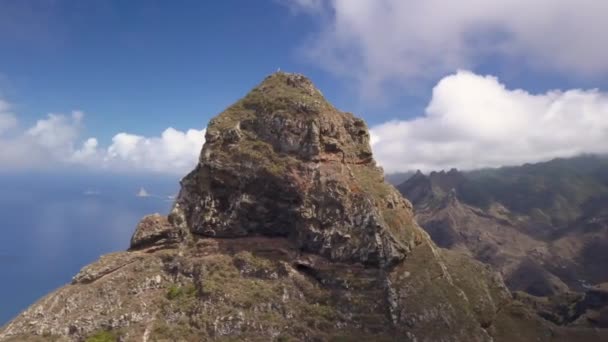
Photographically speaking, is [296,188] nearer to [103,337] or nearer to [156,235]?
[156,235]

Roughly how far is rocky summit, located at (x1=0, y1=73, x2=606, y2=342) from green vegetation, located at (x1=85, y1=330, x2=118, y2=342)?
0.98ft

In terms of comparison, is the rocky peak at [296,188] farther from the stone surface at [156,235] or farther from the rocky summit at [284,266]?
the stone surface at [156,235]

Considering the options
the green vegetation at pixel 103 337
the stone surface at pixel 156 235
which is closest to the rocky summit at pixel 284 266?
the stone surface at pixel 156 235

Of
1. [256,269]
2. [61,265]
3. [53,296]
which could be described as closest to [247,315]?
[256,269]

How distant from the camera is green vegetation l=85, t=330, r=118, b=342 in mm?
48938

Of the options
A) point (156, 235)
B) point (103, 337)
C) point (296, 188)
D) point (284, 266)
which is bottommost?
point (103, 337)

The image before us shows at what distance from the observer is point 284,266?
56719mm

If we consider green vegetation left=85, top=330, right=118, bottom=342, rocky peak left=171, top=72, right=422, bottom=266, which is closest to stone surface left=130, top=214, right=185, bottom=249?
rocky peak left=171, top=72, right=422, bottom=266

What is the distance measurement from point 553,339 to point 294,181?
36687 mm

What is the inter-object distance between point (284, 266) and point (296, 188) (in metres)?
10.4

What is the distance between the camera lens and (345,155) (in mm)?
66688

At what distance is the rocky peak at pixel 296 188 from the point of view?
2277 inches

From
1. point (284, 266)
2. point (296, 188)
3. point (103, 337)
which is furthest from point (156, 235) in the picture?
point (296, 188)

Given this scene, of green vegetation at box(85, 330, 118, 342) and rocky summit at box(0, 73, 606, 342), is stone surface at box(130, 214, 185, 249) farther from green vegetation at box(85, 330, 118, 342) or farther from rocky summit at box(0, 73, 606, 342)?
green vegetation at box(85, 330, 118, 342)
